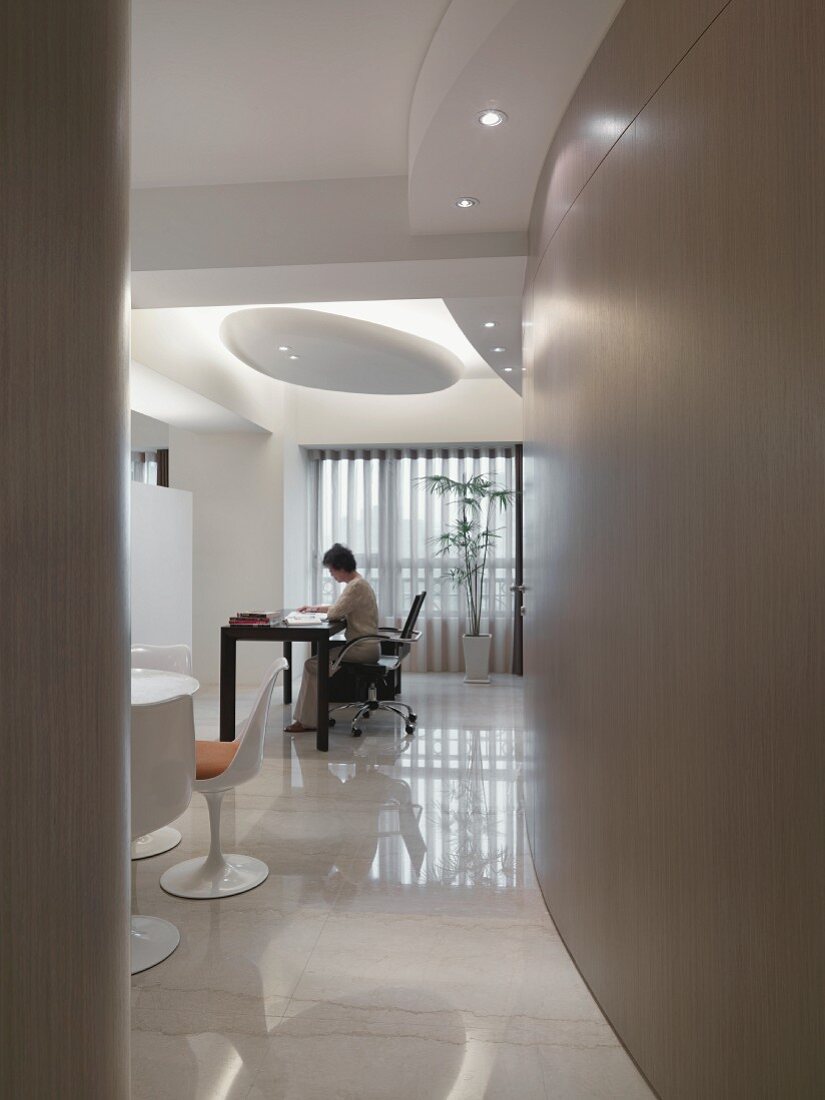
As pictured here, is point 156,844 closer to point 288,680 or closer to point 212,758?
point 212,758

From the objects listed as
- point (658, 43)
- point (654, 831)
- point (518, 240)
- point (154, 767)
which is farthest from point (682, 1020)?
point (518, 240)

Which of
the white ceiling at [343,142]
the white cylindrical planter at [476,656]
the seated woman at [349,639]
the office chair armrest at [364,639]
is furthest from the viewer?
the white cylindrical planter at [476,656]

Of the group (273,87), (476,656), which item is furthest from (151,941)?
(476,656)

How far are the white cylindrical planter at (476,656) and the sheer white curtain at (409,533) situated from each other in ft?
1.90

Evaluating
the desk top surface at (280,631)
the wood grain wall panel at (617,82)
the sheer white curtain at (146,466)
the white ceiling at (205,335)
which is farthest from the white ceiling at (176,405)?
the wood grain wall panel at (617,82)

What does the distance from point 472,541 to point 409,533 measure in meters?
0.83

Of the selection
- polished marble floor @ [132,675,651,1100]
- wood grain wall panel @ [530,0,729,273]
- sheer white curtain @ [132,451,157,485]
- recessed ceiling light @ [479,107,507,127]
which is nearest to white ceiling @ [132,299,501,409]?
sheer white curtain @ [132,451,157,485]

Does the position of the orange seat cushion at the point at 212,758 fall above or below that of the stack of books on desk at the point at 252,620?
below

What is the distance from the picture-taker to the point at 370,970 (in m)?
2.33

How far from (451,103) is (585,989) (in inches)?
112

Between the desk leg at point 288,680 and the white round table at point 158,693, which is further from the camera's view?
the desk leg at point 288,680

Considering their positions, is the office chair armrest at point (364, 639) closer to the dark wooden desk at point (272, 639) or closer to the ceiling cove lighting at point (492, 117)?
the dark wooden desk at point (272, 639)

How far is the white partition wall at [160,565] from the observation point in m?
5.50

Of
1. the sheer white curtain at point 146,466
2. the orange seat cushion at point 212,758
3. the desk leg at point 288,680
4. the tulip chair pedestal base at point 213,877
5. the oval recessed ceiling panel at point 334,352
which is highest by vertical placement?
the oval recessed ceiling panel at point 334,352
